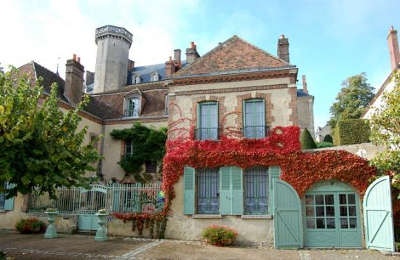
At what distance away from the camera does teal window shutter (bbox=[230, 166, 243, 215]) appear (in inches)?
410

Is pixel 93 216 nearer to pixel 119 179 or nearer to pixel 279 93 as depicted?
pixel 119 179

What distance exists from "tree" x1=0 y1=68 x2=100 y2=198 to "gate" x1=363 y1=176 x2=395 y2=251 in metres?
8.14

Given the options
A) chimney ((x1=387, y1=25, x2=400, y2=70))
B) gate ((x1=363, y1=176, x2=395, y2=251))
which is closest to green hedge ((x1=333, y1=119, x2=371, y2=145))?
chimney ((x1=387, y1=25, x2=400, y2=70))

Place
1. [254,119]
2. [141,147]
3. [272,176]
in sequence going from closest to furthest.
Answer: [272,176], [254,119], [141,147]

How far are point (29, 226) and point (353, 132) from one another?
15981 mm

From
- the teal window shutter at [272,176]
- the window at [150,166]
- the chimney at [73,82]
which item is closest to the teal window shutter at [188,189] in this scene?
the teal window shutter at [272,176]

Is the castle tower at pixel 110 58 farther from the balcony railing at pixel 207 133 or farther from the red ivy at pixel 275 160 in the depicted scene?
the red ivy at pixel 275 160

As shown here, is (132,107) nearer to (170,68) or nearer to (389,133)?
(170,68)

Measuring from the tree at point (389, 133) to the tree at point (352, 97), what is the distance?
20828mm

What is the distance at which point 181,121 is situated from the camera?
11844mm

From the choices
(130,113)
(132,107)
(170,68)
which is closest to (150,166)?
(130,113)

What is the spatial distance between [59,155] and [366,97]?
30993 millimetres

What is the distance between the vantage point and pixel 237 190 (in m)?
10.6

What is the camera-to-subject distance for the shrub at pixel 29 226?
11.9 metres
